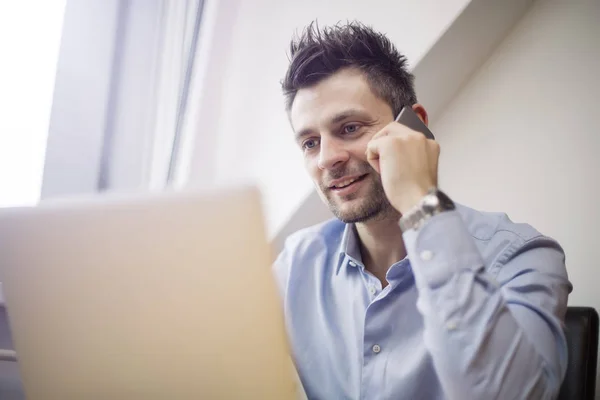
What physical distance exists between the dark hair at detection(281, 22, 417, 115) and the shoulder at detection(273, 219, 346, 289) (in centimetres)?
34

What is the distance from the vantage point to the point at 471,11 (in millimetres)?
1168

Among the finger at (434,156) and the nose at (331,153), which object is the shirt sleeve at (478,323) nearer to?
the finger at (434,156)

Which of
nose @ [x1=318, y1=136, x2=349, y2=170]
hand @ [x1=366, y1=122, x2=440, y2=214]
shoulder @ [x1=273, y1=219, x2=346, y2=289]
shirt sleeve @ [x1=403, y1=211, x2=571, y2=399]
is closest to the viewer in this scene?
shirt sleeve @ [x1=403, y1=211, x2=571, y2=399]

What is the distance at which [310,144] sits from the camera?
104cm

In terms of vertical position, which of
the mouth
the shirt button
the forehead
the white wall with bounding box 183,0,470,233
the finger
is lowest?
the shirt button

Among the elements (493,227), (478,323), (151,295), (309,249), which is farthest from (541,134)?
(151,295)

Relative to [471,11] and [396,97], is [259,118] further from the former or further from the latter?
[471,11]

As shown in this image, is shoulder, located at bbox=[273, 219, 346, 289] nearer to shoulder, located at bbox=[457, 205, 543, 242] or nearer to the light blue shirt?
the light blue shirt

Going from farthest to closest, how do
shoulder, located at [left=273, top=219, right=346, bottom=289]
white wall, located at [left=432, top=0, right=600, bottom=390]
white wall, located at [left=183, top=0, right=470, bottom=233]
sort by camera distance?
white wall, located at [left=183, top=0, right=470, bottom=233] < white wall, located at [left=432, top=0, right=600, bottom=390] < shoulder, located at [left=273, top=219, right=346, bottom=289]

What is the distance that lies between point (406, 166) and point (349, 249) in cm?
37

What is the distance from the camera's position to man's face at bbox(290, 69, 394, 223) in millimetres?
945

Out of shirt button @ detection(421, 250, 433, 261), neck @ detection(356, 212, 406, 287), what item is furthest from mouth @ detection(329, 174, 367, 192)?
shirt button @ detection(421, 250, 433, 261)

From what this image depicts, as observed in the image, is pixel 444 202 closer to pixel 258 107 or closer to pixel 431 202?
pixel 431 202

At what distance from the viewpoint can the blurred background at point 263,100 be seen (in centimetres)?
120
